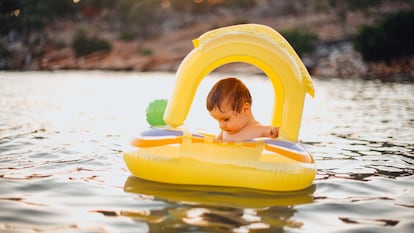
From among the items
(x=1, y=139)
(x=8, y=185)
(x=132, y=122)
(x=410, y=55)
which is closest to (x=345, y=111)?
(x=132, y=122)

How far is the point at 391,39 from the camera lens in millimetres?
32812

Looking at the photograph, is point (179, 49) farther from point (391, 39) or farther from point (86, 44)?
point (391, 39)

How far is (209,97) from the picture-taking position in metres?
4.76

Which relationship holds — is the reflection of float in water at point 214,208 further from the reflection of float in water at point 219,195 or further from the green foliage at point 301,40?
the green foliage at point 301,40

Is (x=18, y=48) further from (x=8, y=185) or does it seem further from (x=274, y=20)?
(x=8, y=185)

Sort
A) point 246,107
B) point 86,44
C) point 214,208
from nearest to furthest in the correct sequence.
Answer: point 214,208, point 246,107, point 86,44

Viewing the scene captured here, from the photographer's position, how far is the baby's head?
469 centimetres

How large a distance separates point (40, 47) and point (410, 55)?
140 ft

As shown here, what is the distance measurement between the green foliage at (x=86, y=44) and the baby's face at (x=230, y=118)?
49.9 metres

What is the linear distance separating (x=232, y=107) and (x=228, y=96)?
0.36 ft

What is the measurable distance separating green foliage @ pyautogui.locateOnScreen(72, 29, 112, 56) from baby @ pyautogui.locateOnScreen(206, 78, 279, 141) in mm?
49912

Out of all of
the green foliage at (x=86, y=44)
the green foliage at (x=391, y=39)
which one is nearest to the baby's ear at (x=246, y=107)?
the green foliage at (x=391, y=39)

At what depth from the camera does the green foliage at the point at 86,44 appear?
52719mm

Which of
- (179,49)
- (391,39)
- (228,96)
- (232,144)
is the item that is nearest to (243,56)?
(228,96)
